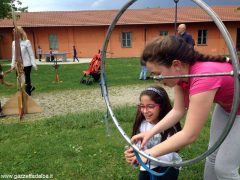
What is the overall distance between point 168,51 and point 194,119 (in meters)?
0.40

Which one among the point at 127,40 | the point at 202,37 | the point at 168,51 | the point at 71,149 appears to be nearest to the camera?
the point at 168,51

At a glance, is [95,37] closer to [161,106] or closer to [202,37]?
[202,37]

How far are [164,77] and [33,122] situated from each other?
439cm

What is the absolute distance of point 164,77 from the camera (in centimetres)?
166

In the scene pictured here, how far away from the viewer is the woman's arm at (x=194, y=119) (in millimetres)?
1628

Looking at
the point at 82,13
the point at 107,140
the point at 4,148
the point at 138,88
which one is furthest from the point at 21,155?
the point at 82,13

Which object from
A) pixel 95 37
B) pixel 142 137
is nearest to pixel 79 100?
pixel 142 137

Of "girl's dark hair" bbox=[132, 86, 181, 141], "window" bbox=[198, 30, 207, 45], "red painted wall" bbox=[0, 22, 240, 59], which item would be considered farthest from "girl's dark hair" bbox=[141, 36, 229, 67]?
"window" bbox=[198, 30, 207, 45]

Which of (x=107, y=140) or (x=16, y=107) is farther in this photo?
(x=16, y=107)

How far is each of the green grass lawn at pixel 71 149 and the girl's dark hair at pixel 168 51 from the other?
193 cm

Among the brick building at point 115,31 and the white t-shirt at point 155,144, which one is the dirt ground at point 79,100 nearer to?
the white t-shirt at point 155,144

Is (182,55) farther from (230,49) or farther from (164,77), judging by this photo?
(230,49)

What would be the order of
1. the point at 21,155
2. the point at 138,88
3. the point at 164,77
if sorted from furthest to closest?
the point at 138,88 < the point at 21,155 < the point at 164,77

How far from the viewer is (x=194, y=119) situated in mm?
1659
